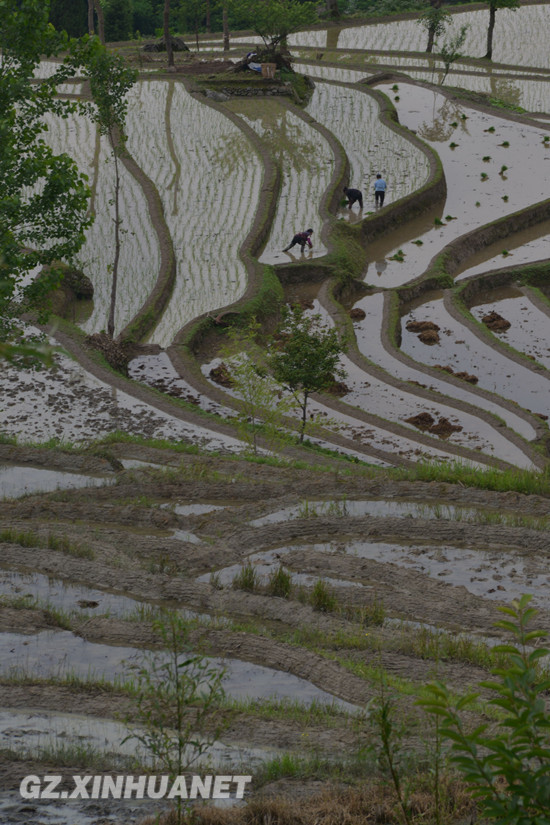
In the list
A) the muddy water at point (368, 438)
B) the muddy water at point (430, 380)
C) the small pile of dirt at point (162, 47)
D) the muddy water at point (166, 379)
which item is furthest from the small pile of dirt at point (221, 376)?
the small pile of dirt at point (162, 47)

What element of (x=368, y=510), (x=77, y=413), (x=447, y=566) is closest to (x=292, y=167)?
(x=77, y=413)

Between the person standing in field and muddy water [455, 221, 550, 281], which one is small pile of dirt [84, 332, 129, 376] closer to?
muddy water [455, 221, 550, 281]

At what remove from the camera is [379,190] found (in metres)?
32.7

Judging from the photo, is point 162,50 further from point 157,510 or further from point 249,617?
point 249,617

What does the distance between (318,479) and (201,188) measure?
21064mm

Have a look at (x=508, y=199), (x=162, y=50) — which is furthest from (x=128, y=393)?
(x=162, y=50)

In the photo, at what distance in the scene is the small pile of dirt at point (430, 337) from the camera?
25.3m

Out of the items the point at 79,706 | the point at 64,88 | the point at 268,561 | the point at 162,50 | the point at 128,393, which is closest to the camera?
the point at 79,706

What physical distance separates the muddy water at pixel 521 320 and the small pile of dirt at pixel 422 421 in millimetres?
5415

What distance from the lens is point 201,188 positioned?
3344 centimetres

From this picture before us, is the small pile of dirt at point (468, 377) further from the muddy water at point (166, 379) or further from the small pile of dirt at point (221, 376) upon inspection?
the muddy water at point (166, 379)

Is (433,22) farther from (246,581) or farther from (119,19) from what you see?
(246,581)

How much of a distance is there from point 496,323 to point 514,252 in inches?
250

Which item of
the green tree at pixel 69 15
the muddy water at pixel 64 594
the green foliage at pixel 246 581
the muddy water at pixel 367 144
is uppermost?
the green tree at pixel 69 15
